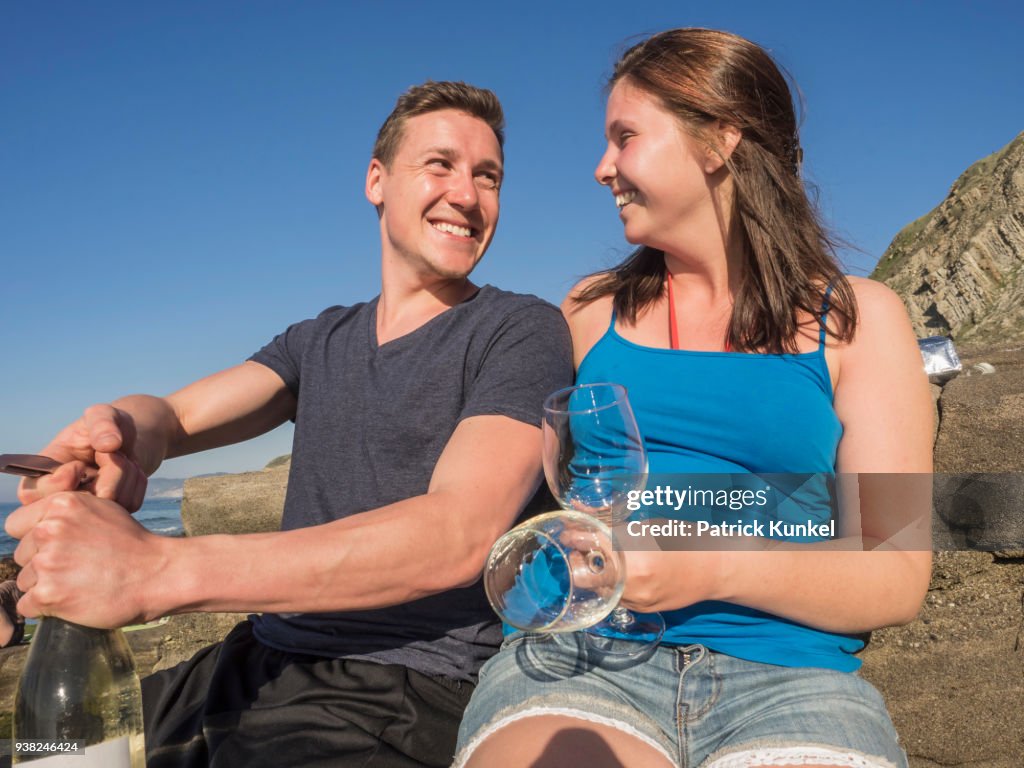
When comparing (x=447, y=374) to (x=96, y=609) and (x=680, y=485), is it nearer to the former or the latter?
(x=680, y=485)

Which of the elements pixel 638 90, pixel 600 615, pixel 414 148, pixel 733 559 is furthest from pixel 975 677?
pixel 414 148

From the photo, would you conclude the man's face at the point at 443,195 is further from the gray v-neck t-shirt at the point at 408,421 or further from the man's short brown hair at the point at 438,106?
the gray v-neck t-shirt at the point at 408,421

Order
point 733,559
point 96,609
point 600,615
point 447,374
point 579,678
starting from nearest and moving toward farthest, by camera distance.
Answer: point 600,615, point 96,609, point 733,559, point 579,678, point 447,374

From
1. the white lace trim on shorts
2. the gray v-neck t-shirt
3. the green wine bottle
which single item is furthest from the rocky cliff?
the green wine bottle

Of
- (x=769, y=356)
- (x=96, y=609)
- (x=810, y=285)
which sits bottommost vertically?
(x=96, y=609)

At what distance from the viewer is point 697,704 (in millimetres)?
2137

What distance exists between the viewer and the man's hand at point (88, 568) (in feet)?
5.82

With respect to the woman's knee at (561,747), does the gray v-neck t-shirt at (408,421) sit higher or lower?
higher

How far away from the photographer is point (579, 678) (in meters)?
2.13

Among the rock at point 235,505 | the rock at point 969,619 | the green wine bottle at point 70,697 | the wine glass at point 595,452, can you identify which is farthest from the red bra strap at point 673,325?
the rock at point 235,505

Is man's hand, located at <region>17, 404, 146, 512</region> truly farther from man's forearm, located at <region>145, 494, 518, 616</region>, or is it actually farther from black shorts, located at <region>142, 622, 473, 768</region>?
A: black shorts, located at <region>142, 622, 473, 768</region>

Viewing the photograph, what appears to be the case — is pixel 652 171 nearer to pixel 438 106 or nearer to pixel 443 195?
pixel 443 195

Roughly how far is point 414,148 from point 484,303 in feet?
2.22

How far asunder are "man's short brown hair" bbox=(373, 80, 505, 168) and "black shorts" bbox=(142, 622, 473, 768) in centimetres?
181
